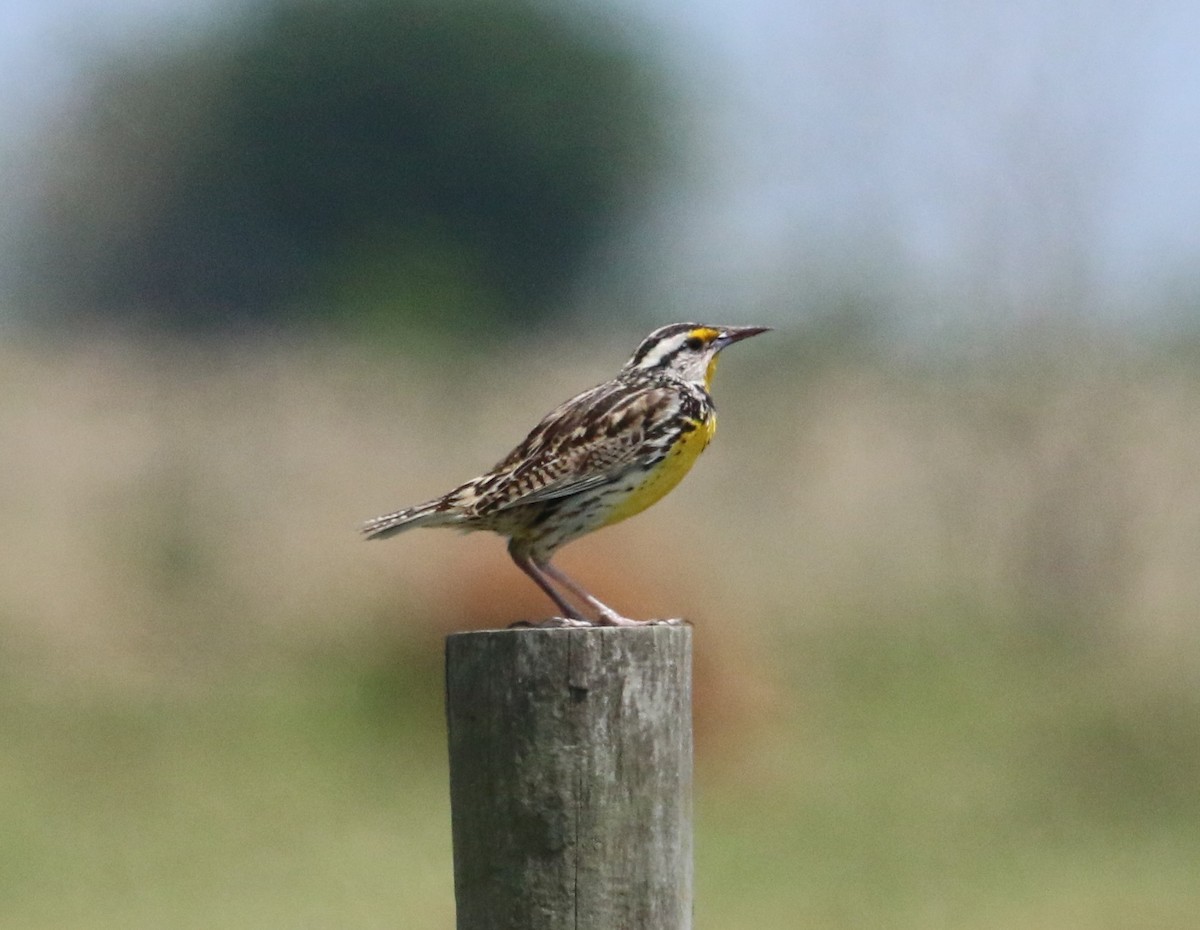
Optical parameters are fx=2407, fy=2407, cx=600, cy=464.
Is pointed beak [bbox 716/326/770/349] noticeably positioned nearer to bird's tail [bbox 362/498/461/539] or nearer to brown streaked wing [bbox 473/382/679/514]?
brown streaked wing [bbox 473/382/679/514]

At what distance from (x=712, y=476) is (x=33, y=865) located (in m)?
8.55

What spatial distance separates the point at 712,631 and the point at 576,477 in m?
7.48

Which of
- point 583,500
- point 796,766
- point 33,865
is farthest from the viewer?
point 796,766

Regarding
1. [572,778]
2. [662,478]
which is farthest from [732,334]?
[572,778]

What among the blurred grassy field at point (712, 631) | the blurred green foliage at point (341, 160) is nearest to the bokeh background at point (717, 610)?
the blurred grassy field at point (712, 631)

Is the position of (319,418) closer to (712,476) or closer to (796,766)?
(712,476)

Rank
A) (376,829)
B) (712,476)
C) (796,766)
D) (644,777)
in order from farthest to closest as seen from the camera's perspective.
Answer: (712,476) < (796,766) < (376,829) < (644,777)

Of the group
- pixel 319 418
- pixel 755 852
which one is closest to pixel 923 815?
pixel 755 852

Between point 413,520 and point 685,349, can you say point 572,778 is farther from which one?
point 685,349

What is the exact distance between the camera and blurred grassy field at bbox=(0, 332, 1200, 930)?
34.6ft

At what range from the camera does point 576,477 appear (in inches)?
214

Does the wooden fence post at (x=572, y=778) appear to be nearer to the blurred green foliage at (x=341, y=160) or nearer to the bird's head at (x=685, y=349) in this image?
the bird's head at (x=685, y=349)

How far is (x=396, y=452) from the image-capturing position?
17016mm

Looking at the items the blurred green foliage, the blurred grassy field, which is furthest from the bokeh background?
the blurred green foliage
